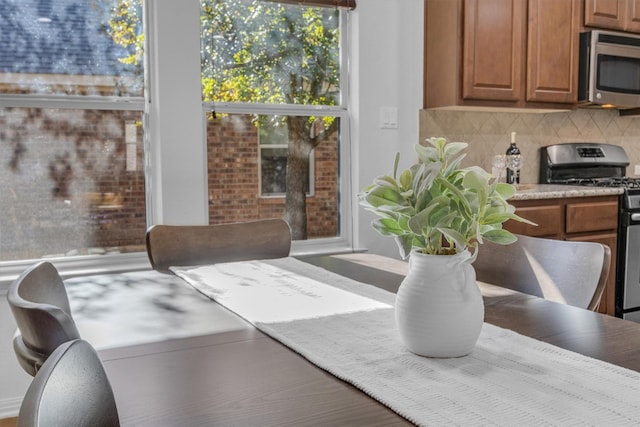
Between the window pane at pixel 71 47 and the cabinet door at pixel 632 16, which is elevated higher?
the cabinet door at pixel 632 16

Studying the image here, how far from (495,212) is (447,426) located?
348mm

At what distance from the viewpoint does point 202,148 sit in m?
2.73

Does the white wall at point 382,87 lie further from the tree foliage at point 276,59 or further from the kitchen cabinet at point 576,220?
the kitchen cabinet at point 576,220

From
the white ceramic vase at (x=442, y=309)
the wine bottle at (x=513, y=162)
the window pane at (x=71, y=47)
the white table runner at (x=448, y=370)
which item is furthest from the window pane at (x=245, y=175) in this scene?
the white ceramic vase at (x=442, y=309)

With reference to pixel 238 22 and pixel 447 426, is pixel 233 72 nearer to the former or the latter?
pixel 238 22

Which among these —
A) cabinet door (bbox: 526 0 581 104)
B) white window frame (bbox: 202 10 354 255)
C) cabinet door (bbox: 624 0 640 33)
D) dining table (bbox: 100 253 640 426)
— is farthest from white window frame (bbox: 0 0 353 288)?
cabinet door (bbox: 624 0 640 33)

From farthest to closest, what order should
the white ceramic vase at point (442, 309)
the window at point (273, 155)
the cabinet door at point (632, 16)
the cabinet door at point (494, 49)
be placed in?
1. the cabinet door at point (632, 16)
2. the cabinet door at point (494, 49)
3. the window at point (273, 155)
4. the white ceramic vase at point (442, 309)

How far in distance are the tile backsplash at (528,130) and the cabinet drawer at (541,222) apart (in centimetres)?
62

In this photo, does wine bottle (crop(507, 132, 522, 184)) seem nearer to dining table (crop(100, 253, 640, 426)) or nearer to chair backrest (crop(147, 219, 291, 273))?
chair backrest (crop(147, 219, 291, 273))

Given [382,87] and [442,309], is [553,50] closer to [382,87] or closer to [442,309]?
[382,87]

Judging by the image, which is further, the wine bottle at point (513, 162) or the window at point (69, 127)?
the wine bottle at point (513, 162)

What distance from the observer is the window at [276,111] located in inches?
111

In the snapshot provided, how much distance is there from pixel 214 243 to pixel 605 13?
3.00 m

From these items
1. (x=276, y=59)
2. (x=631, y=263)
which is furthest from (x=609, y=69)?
(x=276, y=59)
